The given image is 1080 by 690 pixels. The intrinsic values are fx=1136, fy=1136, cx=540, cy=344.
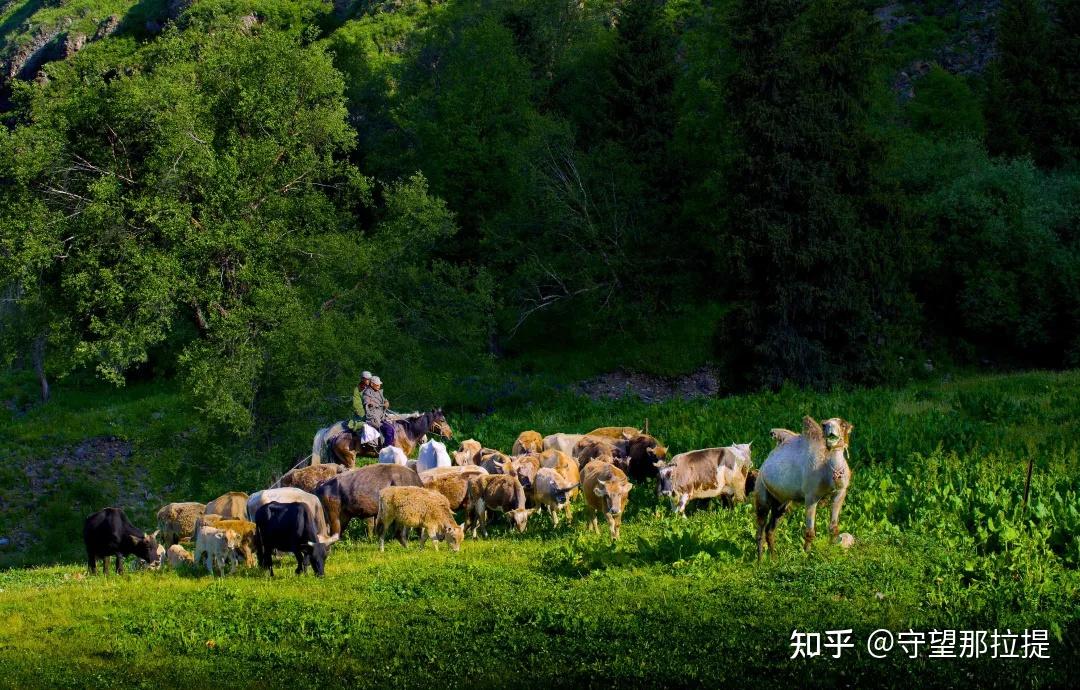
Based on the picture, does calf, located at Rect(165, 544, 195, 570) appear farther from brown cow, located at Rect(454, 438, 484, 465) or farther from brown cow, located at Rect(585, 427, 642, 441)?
brown cow, located at Rect(585, 427, 642, 441)

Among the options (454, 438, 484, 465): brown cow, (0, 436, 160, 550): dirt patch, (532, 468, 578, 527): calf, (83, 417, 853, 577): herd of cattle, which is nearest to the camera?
(83, 417, 853, 577): herd of cattle

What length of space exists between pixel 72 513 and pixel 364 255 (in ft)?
47.1

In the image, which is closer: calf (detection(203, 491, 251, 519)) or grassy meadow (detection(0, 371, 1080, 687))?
grassy meadow (detection(0, 371, 1080, 687))

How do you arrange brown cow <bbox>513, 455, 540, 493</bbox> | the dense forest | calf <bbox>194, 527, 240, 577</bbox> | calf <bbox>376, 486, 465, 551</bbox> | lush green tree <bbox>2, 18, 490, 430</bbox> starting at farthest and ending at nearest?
the dense forest, lush green tree <bbox>2, 18, 490, 430</bbox>, brown cow <bbox>513, 455, 540, 493</bbox>, calf <bbox>376, 486, 465, 551</bbox>, calf <bbox>194, 527, 240, 577</bbox>

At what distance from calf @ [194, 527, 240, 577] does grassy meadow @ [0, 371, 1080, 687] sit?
392 mm

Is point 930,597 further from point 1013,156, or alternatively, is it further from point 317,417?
point 1013,156

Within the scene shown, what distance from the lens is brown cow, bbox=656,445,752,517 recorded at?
21.4 meters

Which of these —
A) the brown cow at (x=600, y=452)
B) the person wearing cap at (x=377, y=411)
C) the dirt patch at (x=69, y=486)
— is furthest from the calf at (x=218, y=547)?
the dirt patch at (x=69, y=486)

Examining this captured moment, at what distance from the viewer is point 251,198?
39.2 meters

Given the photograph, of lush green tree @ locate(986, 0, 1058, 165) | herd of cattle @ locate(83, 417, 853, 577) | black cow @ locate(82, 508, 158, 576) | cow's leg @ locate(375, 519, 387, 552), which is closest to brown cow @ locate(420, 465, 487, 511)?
herd of cattle @ locate(83, 417, 853, 577)

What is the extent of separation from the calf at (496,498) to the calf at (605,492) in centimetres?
128

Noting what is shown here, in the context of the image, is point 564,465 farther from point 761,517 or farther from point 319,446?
point 319,446

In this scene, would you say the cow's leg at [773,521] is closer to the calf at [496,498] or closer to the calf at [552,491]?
the calf at [552,491]

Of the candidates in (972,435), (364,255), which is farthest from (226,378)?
(972,435)
